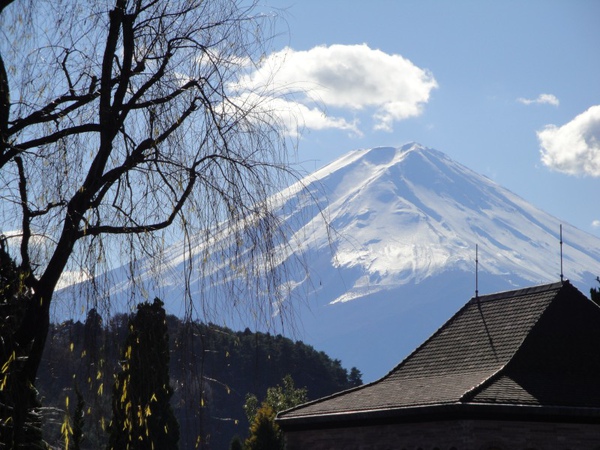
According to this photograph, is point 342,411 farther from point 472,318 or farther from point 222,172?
point 222,172

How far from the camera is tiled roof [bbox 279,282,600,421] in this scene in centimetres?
2806

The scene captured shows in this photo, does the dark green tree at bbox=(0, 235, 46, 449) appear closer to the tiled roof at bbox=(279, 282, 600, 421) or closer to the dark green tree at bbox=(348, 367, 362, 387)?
the tiled roof at bbox=(279, 282, 600, 421)

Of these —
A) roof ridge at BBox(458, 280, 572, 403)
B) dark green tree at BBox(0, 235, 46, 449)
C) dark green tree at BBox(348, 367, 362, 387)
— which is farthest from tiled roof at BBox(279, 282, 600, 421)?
dark green tree at BBox(348, 367, 362, 387)

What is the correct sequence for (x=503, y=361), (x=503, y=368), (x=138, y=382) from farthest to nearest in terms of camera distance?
1. (x=503, y=361)
2. (x=503, y=368)
3. (x=138, y=382)

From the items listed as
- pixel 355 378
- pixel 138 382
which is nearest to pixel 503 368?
pixel 138 382

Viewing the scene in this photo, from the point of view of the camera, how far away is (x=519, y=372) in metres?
29.9

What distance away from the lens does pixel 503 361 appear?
30.4 meters

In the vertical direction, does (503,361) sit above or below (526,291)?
→ below

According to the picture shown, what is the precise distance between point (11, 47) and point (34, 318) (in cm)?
221

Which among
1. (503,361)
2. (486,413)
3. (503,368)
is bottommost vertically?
(486,413)

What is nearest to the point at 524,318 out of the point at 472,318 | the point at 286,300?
the point at 472,318

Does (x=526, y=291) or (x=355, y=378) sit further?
(x=355, y=378)

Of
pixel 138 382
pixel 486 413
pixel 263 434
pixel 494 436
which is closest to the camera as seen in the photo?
pixel 138 382

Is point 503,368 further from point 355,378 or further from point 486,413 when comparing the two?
point 355,378
